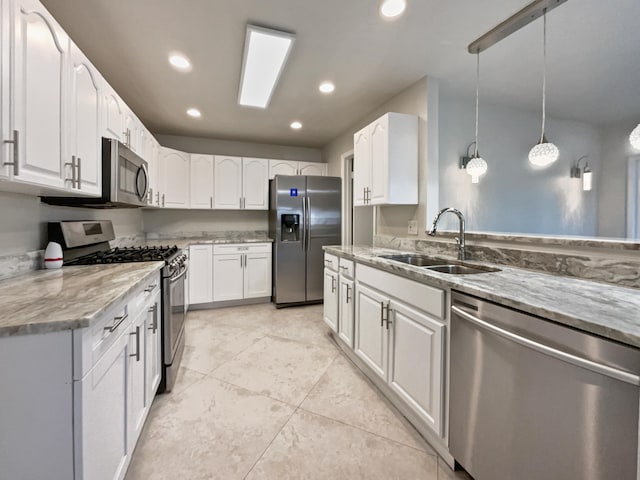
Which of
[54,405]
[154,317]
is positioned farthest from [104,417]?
[154,317]

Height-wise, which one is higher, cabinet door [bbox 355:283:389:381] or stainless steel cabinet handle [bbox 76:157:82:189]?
stainless steel cabinet handle [bbox 76:157:82:189]

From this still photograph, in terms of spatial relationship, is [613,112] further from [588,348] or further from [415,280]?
[588,348]

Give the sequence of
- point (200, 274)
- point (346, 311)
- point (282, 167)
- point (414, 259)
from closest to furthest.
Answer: point (414, 259), point (346, 311), point (200, 274), point (282, 167)

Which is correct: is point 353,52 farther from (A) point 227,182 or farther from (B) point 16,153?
(A) point 227,182

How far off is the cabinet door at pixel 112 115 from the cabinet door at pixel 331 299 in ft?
6.78

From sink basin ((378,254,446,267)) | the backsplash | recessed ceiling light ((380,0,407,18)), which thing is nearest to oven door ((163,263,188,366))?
sink basin ((378,254,446,267))

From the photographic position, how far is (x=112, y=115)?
2.04m

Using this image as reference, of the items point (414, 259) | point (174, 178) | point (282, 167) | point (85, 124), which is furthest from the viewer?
point (282, 167)

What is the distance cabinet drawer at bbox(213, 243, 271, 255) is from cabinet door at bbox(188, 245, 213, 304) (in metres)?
0.10

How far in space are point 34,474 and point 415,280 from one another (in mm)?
1612

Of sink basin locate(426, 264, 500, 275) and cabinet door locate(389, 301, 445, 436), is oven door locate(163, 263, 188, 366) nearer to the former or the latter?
cabinet door locate(389, 301, 445, 436)

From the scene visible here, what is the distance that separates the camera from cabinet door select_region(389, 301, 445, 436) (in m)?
1.38

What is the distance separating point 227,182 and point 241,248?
41.4 inches

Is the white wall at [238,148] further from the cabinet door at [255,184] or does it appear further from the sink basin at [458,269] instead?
the sink basin at [458,269]
